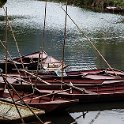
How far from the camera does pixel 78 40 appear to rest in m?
52.4

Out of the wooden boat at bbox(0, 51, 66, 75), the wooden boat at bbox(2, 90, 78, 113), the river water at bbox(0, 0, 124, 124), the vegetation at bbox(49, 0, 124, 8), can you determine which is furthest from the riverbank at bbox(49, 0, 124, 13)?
the wooden boat at bbox(2, 90, 78, 113)

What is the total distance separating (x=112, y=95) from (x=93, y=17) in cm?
5107

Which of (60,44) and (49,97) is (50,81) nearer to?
(49,97)

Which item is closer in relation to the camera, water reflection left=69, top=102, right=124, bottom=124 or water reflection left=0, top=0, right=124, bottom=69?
water reflection left=69, top=102, right=124, bottom=124

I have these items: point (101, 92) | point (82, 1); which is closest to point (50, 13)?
point (82, 1)

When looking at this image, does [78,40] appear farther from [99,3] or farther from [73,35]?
[99,3]

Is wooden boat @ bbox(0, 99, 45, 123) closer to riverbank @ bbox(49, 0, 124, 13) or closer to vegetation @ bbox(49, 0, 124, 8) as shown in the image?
riverbank @ bbox(49, 0, 124, 13)

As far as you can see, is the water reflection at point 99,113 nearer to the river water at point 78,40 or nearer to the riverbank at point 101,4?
the river water at point 78,40

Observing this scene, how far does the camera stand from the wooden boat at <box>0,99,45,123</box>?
20938mm

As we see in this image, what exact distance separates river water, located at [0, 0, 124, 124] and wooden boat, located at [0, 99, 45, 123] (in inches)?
89.4

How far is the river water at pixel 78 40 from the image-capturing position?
2545 centimetres

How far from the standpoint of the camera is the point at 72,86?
26266 mm

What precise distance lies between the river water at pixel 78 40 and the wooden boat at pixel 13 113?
2271 mm

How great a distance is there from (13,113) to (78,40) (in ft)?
104
